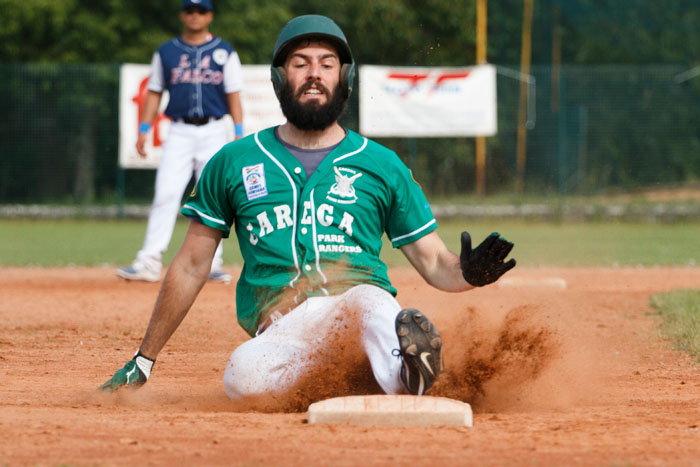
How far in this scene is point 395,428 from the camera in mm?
3990

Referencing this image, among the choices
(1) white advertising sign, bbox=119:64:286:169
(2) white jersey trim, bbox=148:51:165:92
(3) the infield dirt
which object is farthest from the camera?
(1) white advertising sign, bbox=119:64:286:169

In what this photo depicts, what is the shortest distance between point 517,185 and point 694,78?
4311 millimetres

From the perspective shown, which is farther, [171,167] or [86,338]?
[171,167]

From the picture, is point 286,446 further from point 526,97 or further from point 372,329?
point 526,97

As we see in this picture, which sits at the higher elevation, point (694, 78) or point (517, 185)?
point (694, 78)

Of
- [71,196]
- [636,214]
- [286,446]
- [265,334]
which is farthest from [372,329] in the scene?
[71,196]

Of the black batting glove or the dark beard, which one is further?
the dark beard

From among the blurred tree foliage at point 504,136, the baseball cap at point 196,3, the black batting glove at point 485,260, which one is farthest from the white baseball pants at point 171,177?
the blurred tree foliage at point 504,136

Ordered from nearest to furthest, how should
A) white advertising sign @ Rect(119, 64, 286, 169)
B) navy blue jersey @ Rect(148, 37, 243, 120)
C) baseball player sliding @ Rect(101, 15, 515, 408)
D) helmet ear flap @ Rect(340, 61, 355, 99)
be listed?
baseball player sliding @ Rect(101, 15, 515, 408), helmet ear flap @ Rect(340, 61, 355, 99), navy blue jersey @ Rect(148, 37, 243, 120), white advertising sign @ Rect(119, 64, 286, 169)

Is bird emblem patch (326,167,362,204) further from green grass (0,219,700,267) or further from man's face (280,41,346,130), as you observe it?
green grass (0,219,700,267)

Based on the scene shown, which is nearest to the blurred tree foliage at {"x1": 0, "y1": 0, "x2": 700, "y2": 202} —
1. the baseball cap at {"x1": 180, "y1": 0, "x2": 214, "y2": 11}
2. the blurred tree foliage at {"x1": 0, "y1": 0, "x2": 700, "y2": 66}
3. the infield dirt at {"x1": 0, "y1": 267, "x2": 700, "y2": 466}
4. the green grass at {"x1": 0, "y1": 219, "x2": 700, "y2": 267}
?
the green grass at {"x1": 0, "y1": 219, "x2": 700, "y2": 267}

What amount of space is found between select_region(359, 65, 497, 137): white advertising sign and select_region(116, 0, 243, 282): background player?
10411 millimetres

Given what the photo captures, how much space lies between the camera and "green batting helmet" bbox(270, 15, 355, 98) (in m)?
4.70

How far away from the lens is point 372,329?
4.30 meters
